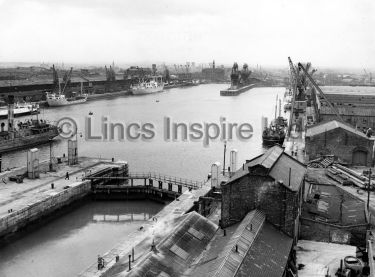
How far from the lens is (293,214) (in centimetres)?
2467

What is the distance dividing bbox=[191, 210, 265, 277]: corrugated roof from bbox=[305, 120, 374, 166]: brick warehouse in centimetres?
2258

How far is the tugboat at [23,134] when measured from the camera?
64562mm

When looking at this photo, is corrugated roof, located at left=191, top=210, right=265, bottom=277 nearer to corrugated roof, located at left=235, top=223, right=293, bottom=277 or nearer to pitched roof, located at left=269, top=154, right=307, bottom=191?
corrugated roof, located at left=235, top=223, right=293, bottom=277

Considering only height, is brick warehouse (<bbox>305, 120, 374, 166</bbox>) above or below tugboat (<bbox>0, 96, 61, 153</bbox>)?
above

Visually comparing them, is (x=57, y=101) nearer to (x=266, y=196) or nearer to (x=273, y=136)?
(x=273, y=136)

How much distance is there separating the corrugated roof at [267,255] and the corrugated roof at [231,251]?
0.25m

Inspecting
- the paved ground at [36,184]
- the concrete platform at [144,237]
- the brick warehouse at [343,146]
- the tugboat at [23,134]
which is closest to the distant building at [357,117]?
the brick warehouse at [343,146]

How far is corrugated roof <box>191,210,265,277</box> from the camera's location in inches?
780

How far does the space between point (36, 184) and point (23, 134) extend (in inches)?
1145

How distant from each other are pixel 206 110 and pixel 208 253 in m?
96.4

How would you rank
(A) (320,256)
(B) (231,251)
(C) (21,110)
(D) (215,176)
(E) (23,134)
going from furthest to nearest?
1. (C) (21,110)
2. (E) (23,134)
3. (D) (215,176)
4. (A) (320,256)
5. (B) (231,251)

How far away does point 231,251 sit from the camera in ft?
68.7

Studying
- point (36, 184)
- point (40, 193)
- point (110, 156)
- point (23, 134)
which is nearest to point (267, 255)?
point (40, 193)

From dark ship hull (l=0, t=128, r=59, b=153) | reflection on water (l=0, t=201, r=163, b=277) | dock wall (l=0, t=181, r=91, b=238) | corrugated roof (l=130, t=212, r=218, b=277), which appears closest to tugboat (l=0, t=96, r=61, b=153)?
dark ship hull (l=0, t=128, r=59, b=153)
